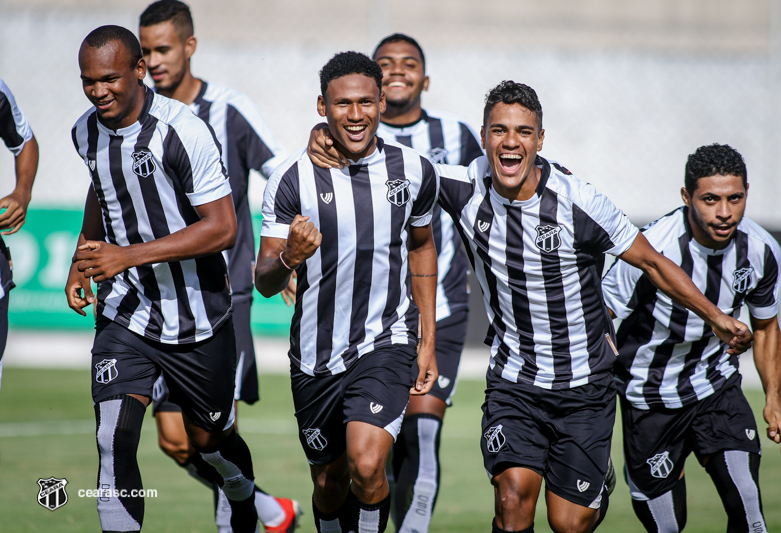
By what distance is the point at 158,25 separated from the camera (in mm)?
5242

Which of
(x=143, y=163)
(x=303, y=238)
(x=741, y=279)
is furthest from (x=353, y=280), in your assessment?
(x=741, y=279)

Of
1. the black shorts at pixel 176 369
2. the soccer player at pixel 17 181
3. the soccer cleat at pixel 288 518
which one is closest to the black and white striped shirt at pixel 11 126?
the soccer player at pixel 17 181

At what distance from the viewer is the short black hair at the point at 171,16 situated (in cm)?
527

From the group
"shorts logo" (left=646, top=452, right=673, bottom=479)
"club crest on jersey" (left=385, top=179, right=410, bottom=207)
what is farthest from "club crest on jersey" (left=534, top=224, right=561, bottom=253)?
"shorts logo" (left=646, top=452, right=673, bottom=479)

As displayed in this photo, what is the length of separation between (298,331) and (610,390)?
142cm

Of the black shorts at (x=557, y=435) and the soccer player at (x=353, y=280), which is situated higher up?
the soccer player at (x=353, y=280)

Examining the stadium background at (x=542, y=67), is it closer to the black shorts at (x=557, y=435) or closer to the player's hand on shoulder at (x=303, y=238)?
the black shorts at (x=557, y=435)

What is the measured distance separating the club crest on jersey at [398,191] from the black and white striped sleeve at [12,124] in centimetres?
190

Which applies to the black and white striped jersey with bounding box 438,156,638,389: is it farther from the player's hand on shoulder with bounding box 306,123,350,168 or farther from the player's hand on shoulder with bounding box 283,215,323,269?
the player's hand on shoulder with bounding box 283,215,323,269

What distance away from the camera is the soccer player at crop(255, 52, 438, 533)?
4.13 metres

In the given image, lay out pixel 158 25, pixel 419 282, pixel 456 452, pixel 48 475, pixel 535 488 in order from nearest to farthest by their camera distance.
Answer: pixel 535 488
pixel 419 282
pixel 158 25
pixel 48 475
pixel 456 452

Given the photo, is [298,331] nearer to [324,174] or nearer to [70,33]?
[324,174]

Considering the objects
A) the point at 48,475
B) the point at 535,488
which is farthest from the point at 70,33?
the point at 535,488

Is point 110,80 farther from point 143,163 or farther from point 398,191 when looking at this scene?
point 398,191
